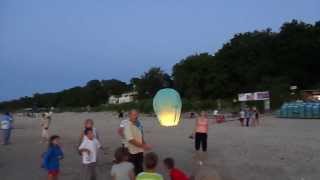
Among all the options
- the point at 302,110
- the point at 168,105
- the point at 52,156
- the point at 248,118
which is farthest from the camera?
the point at 302,110

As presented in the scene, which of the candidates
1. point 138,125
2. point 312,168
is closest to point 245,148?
point 312,168

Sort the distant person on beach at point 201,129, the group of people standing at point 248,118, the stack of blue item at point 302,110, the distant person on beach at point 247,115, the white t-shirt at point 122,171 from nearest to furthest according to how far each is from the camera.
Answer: the white t-shirt at point 122,171 → the distant person on beach at point 201,129 → the distant person on beach at point 247,115 → the group of people standing at point 248,118 → the stack of blue item at point 302,110

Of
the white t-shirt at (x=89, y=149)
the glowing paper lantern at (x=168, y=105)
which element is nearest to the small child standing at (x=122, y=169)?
the white t-shirt at (x=89, y=149)

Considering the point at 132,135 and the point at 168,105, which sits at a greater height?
the point at 168,105

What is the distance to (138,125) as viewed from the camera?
9.36 meters

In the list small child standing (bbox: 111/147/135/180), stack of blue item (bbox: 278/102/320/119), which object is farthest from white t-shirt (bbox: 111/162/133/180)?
stack of blue item (bbox: 278/102/320/119)

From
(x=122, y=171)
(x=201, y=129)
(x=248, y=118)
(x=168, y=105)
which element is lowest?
(x=122, y=171)

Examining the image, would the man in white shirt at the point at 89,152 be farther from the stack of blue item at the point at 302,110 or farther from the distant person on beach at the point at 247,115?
the stack of blue item at the point at 302,110

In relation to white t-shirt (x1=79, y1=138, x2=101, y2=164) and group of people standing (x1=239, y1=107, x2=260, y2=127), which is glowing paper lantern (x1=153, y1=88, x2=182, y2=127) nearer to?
group of people standing (x1=239, y1=107, x2=260, y2=127)

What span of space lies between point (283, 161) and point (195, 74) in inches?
3234

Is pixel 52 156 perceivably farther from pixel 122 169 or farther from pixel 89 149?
pixel 122 169

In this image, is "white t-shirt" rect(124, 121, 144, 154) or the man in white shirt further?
the man in white shirt

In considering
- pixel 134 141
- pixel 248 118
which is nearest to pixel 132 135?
pixel 134 141

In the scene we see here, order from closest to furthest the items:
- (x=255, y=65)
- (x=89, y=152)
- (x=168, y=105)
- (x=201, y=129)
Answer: (x=89, y=152)
(x=201, y=129)
(x=168, y=105)
(x=255, y=65)
